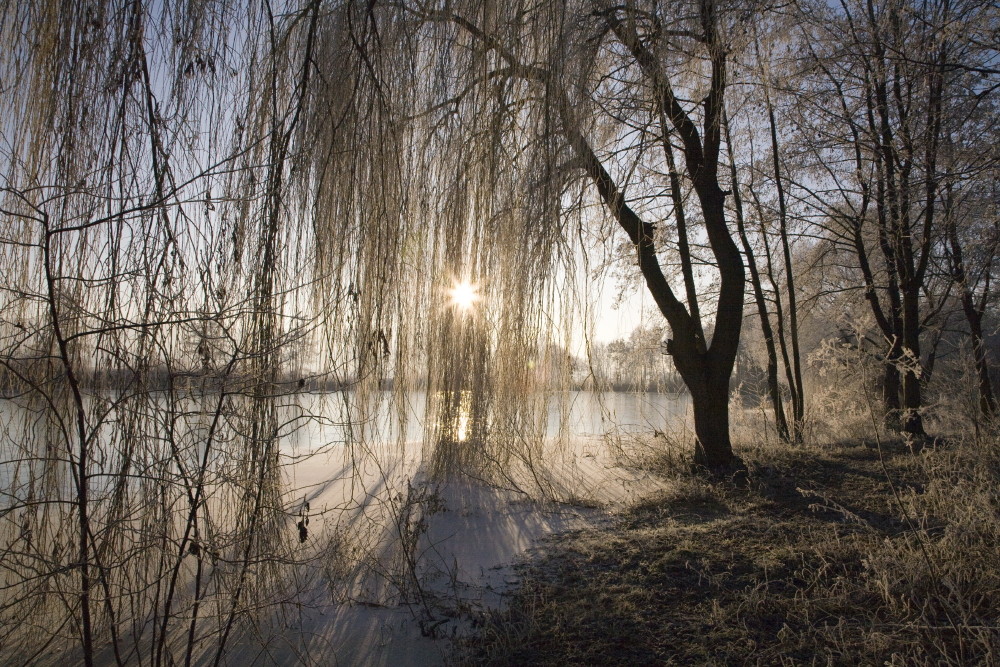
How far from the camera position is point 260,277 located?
1977mm

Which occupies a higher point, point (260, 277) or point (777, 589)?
point (260, 277)

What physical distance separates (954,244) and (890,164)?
1.43 metres

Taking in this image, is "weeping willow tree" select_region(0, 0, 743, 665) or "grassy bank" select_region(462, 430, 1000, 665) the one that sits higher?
"weeping willow tree" select_region(0, 0, 743, 665)

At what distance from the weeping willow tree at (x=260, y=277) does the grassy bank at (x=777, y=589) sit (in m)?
0.71

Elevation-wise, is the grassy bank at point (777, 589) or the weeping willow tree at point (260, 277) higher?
the weeping willow tree at point (260, 277)

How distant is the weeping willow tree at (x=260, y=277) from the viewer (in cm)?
177

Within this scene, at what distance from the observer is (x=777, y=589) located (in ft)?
7.82

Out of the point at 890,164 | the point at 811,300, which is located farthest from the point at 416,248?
the point at 811,300

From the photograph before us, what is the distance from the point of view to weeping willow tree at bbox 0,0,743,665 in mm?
1768

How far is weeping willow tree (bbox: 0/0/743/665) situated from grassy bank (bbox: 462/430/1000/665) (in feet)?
2.34

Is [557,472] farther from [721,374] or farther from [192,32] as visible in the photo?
[192,32]

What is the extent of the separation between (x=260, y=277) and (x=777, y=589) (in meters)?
2.24

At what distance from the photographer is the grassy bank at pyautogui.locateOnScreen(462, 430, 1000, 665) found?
1.92 m

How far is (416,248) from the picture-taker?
245 centimetres
